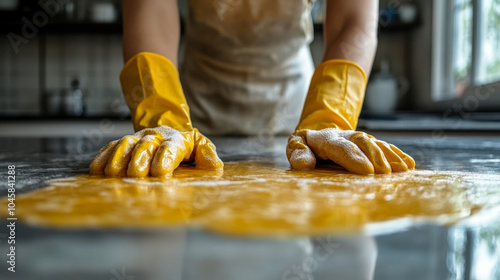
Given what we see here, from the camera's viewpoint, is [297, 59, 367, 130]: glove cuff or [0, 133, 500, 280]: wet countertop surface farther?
[297, 59, 367, 130]: glove cuff

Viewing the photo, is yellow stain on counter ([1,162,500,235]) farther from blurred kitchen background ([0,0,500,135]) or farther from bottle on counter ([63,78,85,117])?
bottle on counter ([63,78,85,117])

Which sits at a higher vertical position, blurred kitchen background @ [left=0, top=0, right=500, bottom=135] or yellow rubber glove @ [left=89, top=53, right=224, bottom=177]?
blurred kitchen background @ [left=0, top=0, right=500, bottom=135]

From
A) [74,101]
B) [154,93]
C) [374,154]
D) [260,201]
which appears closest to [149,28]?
[154,93]

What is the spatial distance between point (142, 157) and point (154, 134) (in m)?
0.11

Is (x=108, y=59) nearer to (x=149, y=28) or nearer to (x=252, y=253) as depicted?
(x=149, y=28)

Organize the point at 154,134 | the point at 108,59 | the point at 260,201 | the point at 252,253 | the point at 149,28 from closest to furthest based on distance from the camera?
1. the point at 252,253
2. the point at 260,201
3. the point at 154,134
4. the point at 149,28
5. the point at 108,59

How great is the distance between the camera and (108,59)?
362cm

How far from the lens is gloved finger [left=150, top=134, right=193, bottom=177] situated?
70 cm

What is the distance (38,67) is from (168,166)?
11.0 feet

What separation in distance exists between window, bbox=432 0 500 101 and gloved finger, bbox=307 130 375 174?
78.5 inches

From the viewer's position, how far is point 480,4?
2.68 metres

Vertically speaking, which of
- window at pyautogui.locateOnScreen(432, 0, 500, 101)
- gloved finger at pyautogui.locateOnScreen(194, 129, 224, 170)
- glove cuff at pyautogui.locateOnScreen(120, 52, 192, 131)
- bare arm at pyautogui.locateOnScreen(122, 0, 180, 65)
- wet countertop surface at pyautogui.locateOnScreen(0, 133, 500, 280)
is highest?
window at pyautogui.locateOnScreen(432, 0, 500, 101)

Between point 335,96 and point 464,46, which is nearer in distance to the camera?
point 335,96

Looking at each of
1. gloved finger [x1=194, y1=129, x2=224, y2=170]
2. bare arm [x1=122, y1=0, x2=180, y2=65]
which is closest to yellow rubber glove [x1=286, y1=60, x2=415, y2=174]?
gloved finger [x1=194, y1=129, x2=224, y2=170]
